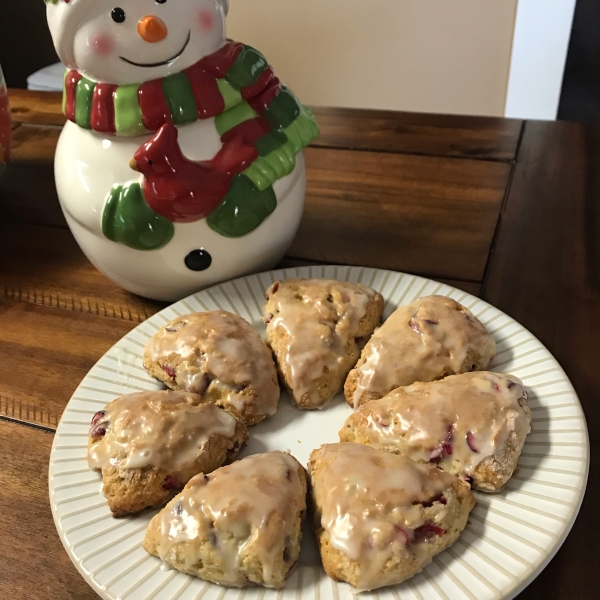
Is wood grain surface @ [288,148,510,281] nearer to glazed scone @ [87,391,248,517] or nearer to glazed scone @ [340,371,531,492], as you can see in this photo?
glazed scone @ [340,371,531,492]

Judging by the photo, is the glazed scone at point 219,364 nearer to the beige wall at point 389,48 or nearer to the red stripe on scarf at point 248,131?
the red stripe on scarf at point 248,131

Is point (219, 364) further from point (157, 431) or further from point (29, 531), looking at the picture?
point (29, 531)

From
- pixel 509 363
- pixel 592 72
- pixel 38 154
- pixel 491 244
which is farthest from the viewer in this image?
pixel 592 72

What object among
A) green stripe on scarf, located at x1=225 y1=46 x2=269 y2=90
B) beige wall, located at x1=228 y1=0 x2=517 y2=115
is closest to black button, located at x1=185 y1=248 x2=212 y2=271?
green stripe on scarf, located at x1=225 y1=46 x2=269 y2=90

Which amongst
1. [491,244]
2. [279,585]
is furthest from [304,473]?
[491,244]

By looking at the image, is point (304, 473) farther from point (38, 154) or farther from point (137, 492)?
point (38, 154)

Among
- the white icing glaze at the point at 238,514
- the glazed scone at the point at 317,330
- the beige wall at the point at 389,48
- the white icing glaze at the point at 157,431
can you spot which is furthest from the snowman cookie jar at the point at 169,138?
the beige wall at the point at 389,48

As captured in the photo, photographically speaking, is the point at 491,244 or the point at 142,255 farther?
the point at 491,244

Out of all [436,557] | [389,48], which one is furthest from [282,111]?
[389,48]
